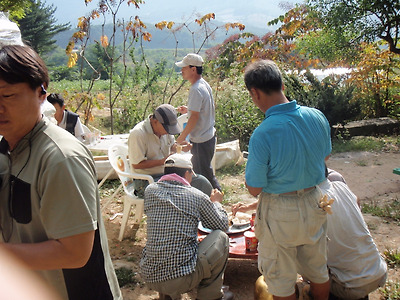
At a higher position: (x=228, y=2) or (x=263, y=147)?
(x=228, y=2)

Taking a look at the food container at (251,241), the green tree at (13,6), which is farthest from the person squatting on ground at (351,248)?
the green tree at (13,6)

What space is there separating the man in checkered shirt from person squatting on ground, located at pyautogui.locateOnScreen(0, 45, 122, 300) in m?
1.58

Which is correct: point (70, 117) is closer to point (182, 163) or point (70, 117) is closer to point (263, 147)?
point (182, 163)

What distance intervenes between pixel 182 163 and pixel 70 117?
99.7 inches

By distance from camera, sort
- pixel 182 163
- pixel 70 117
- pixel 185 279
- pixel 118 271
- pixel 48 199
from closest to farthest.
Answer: pixel 48 199
pixel 185 279
pixel 182 163
pixel 118 271
pixel 70 117

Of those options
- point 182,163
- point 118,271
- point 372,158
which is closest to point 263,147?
point 182,163

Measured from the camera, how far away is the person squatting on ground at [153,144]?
411 cm

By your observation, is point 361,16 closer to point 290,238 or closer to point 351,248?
point 351,248

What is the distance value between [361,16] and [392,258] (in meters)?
4.10

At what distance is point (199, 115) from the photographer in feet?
15.7

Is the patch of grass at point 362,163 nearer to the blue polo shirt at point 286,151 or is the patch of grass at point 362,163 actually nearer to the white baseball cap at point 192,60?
the white baseball cap at point 192,60

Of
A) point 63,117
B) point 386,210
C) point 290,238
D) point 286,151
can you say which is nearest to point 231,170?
point 386,210

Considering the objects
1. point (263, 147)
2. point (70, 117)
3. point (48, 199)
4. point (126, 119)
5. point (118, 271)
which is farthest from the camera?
point (126, 119)

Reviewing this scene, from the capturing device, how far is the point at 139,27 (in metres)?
7.66
